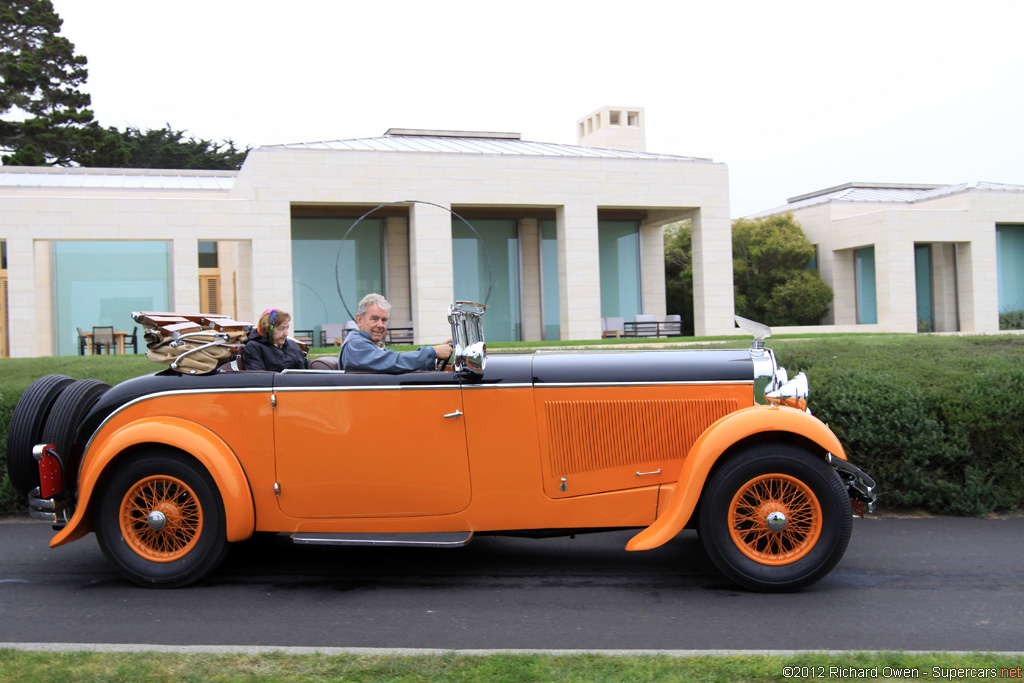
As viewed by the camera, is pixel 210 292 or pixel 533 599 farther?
pixel 210 292

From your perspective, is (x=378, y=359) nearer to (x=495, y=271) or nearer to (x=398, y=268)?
(x=495, y=271)

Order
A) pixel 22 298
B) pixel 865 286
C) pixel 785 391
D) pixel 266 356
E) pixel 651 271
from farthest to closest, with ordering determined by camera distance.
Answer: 1. pixel 865 286
2. pixel 651 271
3. pixel 22 298
4. pixel 266 356
5. pixel 785 391

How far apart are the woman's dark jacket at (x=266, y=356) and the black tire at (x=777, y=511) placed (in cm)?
289

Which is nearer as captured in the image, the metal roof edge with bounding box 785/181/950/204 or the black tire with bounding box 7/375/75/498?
the black tire with bounding box 7/375/75/498

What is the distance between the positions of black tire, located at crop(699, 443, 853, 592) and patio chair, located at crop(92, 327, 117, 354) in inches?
787

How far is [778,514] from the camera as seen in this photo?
14.0 feet

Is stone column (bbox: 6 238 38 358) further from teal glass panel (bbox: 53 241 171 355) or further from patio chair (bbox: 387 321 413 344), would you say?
patio chair (bbox: 387 321 413 344)

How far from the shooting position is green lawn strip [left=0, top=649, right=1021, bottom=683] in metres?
3.11

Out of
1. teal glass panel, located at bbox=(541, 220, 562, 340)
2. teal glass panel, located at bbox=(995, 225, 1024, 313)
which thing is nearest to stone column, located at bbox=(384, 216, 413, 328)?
teal glass panel, located at bbox=(541, 220, 562, 340)

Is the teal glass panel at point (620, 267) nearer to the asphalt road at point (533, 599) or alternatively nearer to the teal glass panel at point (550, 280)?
the teal glass panel at point (550, 280)

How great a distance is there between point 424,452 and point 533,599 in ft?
3.24

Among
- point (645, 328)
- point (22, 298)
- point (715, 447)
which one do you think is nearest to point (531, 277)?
point (645, 328)

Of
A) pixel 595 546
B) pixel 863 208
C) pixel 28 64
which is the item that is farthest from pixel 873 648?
pixel 28 64

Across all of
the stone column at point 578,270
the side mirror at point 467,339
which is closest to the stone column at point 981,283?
the stone column at point 578,270
